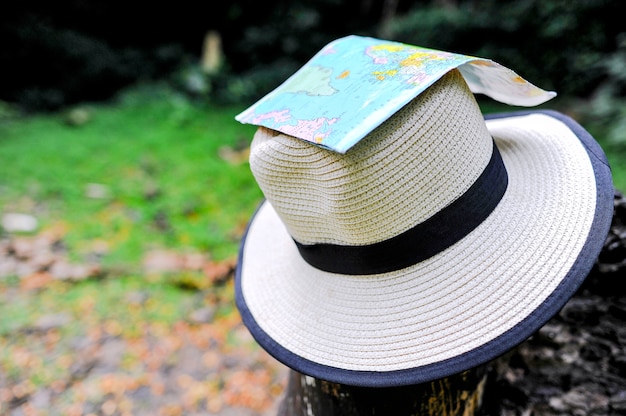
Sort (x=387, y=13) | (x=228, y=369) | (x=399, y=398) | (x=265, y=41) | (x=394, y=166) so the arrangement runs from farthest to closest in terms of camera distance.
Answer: (x=387, y=13) < (x=265, y=41) < (x=228, y=369) < (x=399, y=398) < (x=394, y=166)

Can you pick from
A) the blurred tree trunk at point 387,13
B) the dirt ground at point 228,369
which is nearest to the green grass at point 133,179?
the dirt ground at point 228,369

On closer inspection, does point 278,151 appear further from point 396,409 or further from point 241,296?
point 396,409

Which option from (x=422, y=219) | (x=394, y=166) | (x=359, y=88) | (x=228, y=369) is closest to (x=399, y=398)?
(x=422, y=219)

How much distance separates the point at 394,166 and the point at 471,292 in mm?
Result: 327

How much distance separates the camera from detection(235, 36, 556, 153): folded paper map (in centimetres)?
94

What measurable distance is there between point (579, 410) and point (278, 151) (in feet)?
4.19

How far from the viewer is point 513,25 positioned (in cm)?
545

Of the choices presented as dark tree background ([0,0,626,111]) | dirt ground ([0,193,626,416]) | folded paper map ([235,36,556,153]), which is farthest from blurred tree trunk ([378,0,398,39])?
folded paper map ([235,36,556,153])

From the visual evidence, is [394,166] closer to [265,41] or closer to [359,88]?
[359,88]

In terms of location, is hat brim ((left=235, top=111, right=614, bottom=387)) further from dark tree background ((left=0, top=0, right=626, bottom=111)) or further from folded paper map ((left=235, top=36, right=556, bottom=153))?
dark tree background ((left=0, top=0, right=626, bottom=111))

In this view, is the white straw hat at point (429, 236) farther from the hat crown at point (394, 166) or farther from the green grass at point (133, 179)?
the green grass at point (133, 179)

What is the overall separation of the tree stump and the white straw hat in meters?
0.24

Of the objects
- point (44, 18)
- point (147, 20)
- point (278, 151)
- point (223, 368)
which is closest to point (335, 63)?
point (278, 151)

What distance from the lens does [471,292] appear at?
102cm
